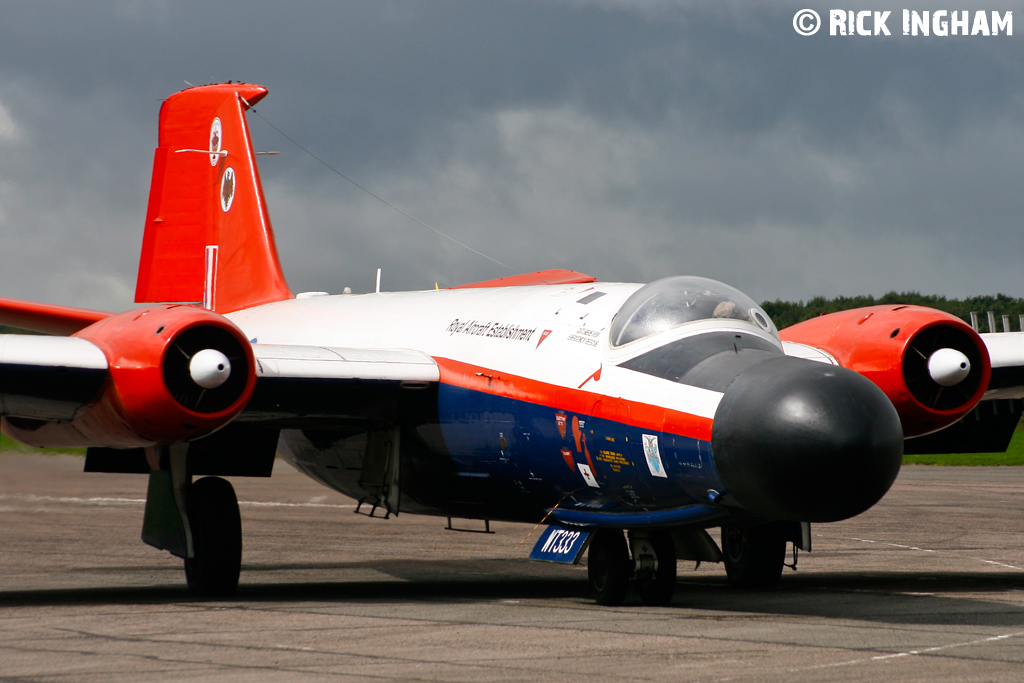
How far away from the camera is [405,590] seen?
11688 mm

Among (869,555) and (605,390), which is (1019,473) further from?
(605,390)

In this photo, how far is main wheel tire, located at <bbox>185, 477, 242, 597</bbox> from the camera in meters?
11.1

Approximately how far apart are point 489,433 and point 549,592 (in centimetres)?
189

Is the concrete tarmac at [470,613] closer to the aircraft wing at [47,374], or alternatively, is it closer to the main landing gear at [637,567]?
the main landing gear at [637,567]

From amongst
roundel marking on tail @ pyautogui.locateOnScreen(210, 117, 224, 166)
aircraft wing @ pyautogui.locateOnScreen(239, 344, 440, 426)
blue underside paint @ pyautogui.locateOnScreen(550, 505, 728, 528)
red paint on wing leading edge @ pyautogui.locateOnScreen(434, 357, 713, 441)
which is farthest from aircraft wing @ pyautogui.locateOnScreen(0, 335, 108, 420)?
roundel marking on tail @ pyautogui.locateOnScreen(210, 117, 224, 166)

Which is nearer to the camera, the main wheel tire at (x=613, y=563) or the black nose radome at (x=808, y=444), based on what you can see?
the black nose radome at (x=808, y=444)

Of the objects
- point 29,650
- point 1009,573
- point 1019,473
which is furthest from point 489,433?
point 1019,473

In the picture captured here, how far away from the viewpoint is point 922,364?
10938 millimetres

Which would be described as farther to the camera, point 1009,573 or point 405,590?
point 1009,573

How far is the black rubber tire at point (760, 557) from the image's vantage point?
11.7 m

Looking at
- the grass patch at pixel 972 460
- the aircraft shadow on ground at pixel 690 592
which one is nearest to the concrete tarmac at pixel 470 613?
the aircraft shadow on ground at pixel 690 592

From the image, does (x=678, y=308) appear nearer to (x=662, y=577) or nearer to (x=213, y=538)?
(x=662, y=577)

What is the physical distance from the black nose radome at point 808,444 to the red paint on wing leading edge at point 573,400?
14.0 inches

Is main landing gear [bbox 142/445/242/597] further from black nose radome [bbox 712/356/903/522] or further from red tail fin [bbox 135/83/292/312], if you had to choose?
black nose radome [bbox 712/356/903/522]
